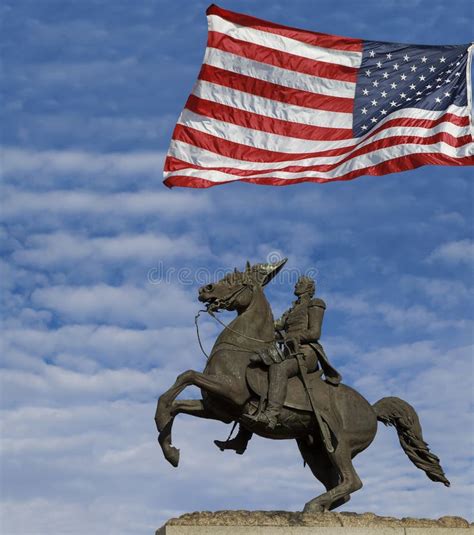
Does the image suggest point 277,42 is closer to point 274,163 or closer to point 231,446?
point 274,163

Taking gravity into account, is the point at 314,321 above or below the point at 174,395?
above

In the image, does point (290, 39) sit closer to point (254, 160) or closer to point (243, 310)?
point (254, 160)

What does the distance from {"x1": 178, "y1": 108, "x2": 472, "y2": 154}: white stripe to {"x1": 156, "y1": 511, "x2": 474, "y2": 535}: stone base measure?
6.59 meters

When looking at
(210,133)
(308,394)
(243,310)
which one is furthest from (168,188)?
(308,394)

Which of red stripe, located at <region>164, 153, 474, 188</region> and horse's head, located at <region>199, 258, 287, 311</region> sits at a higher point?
red stripe, located at <region>164, 153, 474, 188</region>

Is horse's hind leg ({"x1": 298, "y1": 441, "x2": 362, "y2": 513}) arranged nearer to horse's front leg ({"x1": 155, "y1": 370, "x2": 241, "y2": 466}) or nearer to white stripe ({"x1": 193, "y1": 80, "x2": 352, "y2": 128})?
horse's front leg ({"x1": 155, "y1": 370, "x2": 241, "y2": 466})

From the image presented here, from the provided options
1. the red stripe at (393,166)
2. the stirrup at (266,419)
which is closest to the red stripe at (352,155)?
the red stripe at (393,166)

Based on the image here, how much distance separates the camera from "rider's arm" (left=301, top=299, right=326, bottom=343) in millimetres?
21781

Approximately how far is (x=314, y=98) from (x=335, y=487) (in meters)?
6.95

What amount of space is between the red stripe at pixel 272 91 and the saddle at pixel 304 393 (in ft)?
16.4

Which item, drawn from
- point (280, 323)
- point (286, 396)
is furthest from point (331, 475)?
point (280, 323)

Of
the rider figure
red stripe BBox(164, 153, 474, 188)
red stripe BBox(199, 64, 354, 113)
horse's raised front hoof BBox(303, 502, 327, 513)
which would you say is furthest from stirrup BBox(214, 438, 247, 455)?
red stripe BBox(199, 64, 354, 113)

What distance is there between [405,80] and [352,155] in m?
1.78

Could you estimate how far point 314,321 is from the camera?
21984 mm
